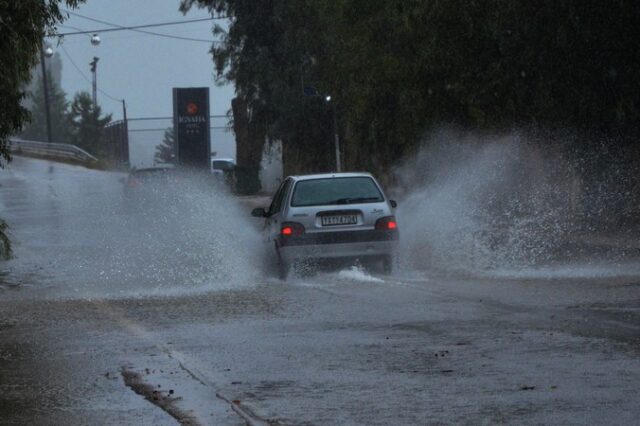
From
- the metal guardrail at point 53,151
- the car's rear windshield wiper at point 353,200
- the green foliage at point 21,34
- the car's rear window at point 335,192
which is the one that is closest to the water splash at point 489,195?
the car's rear window at point 335,192

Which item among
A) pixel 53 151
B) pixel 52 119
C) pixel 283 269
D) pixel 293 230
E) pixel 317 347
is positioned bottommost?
pixel 317 347

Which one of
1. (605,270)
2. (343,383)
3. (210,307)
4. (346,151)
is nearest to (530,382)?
(343,383)

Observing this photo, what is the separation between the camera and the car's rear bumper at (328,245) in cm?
1772

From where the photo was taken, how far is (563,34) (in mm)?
24781

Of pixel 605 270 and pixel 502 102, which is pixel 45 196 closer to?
pixel 502 102

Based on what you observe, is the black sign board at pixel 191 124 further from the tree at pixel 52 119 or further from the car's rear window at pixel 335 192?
the tree at pixel 52 119

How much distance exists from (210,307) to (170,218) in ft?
82.4

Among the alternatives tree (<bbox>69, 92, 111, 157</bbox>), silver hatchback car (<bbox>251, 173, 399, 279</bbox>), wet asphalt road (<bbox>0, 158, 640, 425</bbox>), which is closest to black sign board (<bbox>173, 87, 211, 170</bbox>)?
wet asphalt road (<bbox>0, 158, 640, 425</bbox>)

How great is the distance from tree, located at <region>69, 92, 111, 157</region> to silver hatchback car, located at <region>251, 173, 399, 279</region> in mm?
120576

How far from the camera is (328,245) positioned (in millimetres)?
17703

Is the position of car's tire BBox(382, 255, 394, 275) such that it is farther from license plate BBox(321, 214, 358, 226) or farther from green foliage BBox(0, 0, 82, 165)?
green foliage BBox(0, 0, 82, 165)

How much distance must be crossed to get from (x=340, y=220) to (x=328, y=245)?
1.33ft

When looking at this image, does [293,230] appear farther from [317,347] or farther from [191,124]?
[191,124]

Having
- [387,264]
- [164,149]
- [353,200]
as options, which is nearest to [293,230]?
[353,200]
